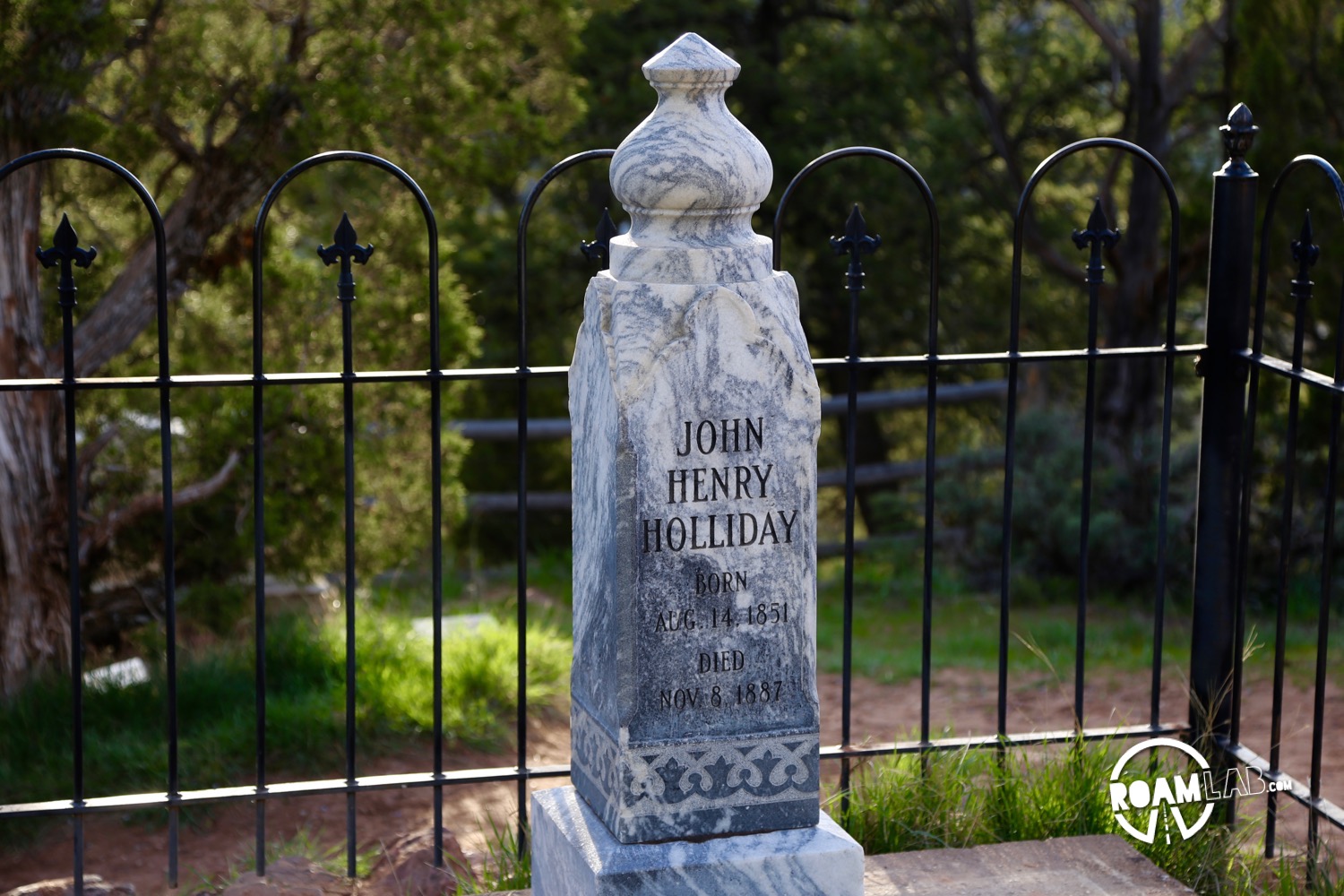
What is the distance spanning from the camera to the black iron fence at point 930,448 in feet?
10.7

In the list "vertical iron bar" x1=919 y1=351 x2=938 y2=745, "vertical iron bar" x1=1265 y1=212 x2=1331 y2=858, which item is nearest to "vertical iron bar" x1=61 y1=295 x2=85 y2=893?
"vertical iron bar" x1=919 y1=351 x2=938 y2=745

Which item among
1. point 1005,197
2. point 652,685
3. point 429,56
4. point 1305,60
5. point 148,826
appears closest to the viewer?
point 652,685

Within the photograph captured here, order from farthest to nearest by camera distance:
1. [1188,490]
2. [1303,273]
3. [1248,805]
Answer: [1188,490], [1248,805], [1303,273]

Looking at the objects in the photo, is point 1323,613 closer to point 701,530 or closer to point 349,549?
point 701,530

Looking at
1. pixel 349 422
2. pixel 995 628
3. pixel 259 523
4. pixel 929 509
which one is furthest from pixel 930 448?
pixel 995 628

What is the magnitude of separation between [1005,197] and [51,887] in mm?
8873

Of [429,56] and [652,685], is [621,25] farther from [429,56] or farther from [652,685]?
[652,685]

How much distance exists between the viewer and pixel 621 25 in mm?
11609

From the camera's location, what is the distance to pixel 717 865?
2.72 meters

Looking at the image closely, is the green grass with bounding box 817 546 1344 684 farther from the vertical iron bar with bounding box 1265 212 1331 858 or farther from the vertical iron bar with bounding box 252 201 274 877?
the vertical iron bar with bounding box 252 201 274 877

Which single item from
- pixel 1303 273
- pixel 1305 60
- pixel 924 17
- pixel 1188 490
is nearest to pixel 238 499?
pixel 1303 273
